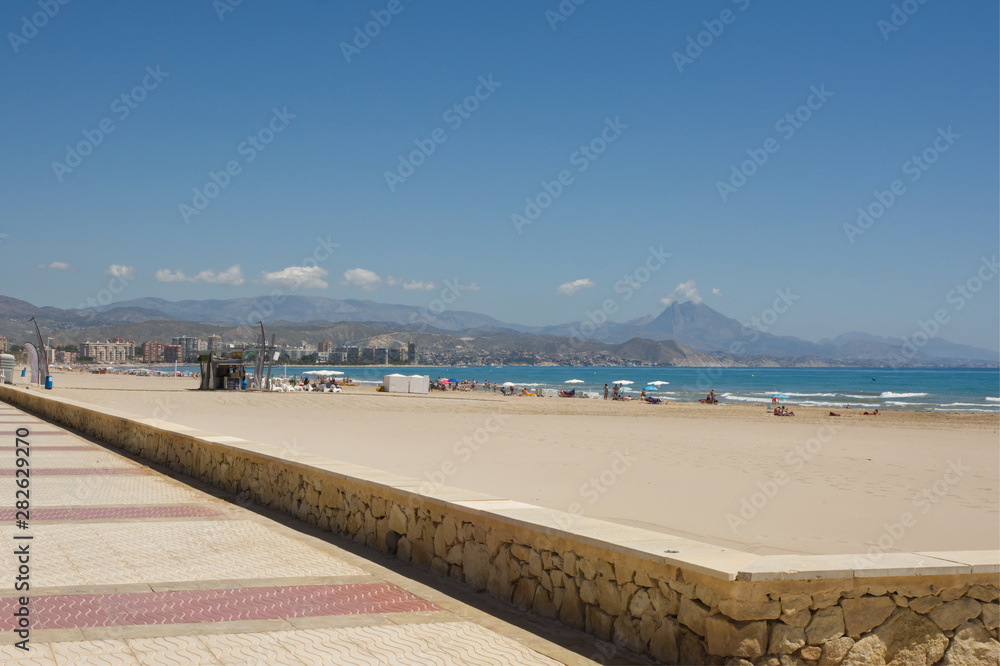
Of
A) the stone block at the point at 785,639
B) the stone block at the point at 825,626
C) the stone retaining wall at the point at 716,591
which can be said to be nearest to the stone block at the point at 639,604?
the stone retaining wall at the point at 716,591

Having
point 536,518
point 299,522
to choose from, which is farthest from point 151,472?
point 536,518

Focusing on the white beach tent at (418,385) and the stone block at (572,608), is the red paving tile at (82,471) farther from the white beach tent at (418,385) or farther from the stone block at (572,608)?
the white beach tent at (418,385)

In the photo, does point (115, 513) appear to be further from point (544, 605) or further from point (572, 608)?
point (572, 608)

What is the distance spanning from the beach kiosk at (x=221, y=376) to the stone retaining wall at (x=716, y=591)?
34359mm

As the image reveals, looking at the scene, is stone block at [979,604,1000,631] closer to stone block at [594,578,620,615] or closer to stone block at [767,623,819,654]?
stone block at [767,623,819,654]

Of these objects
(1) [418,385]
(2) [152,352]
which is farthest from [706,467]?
(2) [152,352]

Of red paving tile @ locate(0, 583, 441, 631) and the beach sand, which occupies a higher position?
red paving tile @ locate(0, 583, 441, 631)

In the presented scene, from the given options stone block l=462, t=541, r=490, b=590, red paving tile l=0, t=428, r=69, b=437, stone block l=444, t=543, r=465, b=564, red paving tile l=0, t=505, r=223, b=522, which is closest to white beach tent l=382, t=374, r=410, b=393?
red paving tile l=0, t=428, r=69, b=437

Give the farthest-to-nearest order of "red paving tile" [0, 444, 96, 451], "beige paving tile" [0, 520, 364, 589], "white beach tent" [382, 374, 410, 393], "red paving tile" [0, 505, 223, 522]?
"white beach tent" [382, 374, 410, 393] < "red paving tile" [0, 444, 96, 451] < "red paving tile" [0, 505, 223, 522] < "beige paving tile" [0, 520, 364, 589]

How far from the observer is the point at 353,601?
4.43 meters

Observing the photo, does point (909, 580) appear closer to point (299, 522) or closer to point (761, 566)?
point (761, 566)

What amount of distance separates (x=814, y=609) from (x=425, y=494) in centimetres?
262

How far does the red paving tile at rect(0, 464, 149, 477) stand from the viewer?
926 centimetres

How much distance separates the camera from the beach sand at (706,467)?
870 cm
